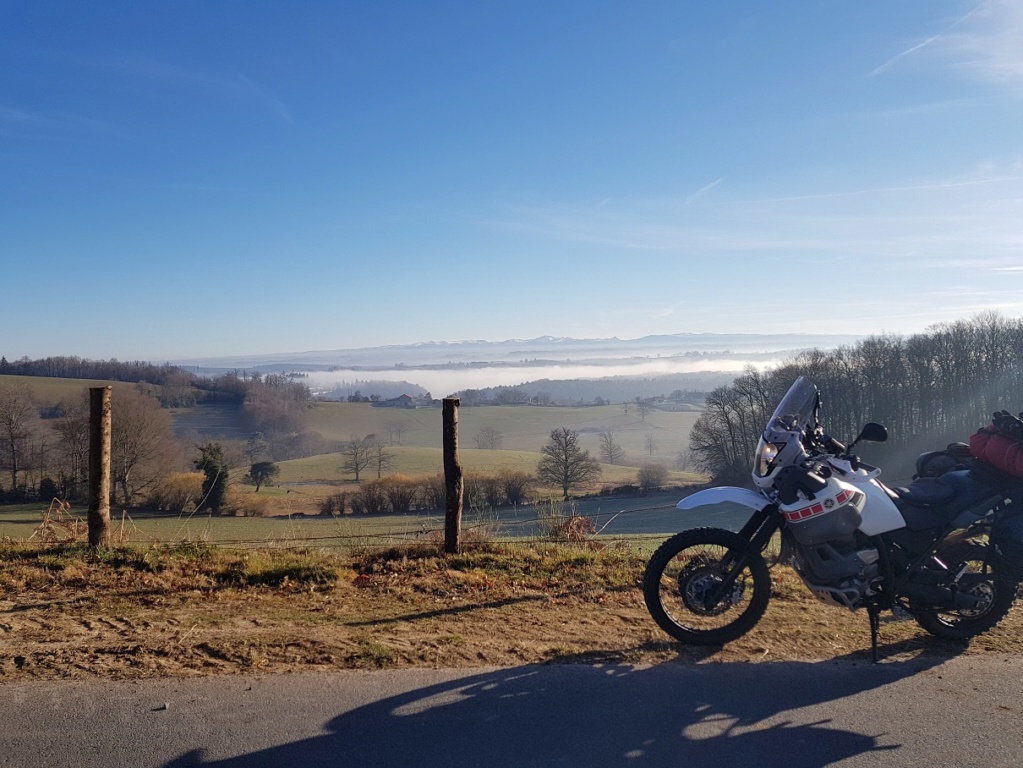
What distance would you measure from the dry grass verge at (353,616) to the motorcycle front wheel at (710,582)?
139mm

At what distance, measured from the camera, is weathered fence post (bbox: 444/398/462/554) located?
773 cm

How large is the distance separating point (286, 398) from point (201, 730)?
226 feet

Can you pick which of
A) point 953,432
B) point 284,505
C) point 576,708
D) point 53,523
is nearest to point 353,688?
point 576,708

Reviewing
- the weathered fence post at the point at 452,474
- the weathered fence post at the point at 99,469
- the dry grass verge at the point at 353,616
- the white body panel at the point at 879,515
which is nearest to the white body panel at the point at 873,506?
the white body panel at the point at 879,515

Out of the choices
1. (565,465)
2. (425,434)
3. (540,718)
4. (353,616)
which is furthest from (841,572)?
(425,434)

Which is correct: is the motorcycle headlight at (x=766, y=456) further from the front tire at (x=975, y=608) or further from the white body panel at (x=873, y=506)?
the front tire at (x=975, y=608)

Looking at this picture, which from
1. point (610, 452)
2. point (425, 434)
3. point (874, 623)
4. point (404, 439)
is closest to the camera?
point (874, 623)

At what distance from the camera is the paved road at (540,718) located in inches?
132

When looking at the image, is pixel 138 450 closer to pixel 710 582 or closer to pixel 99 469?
pixel 99 469

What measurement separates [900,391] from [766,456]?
51579mm

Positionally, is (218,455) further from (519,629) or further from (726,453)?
(726,453)

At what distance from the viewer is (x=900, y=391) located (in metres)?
49.8

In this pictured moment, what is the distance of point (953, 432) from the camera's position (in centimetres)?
4709

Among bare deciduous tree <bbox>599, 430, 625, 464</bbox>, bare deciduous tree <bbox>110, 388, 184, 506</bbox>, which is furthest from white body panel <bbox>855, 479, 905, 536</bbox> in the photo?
bare deciduous tree <bbox>599, 430, 625, 464</bbox>
